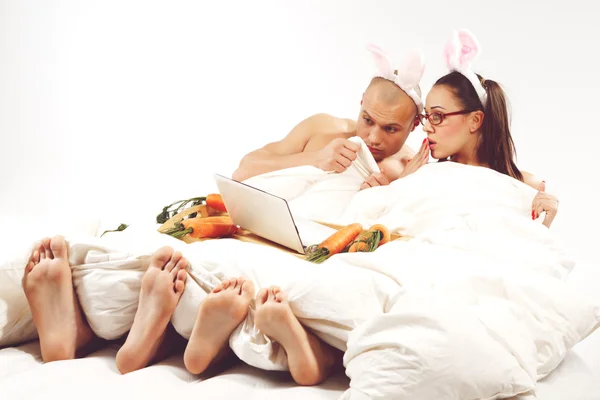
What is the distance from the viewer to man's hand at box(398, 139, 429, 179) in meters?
2.73

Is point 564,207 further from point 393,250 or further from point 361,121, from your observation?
point 393,250

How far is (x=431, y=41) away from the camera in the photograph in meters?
4.04

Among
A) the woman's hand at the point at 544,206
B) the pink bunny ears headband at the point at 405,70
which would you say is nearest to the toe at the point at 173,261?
the woman's hand at the point at 544,206

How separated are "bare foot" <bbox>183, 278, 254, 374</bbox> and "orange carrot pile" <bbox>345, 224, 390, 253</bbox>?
51 centimetres

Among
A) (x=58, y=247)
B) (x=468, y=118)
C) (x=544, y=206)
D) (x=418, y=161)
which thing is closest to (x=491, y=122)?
(x=468, y=118)

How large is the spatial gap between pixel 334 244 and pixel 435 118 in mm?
811

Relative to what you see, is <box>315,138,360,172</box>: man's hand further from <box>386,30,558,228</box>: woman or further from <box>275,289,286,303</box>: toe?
<box>275,289,286,303</box>: toe

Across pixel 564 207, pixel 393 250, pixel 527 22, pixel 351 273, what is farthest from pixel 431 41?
pixel 351 273

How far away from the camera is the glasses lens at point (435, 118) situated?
104 inches

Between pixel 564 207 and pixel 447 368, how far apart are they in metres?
2.64

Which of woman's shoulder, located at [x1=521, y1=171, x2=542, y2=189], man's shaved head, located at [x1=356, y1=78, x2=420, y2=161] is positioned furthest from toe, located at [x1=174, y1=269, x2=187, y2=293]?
woman's shoulder, located at [x1=521, y1=171, x2=542, y2=189]

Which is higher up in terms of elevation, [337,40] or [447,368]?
[337,40]

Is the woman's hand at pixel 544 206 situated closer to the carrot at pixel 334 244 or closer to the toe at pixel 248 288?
the carrot at pixel 334 244

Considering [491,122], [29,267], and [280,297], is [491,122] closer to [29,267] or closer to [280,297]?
[280,297]
